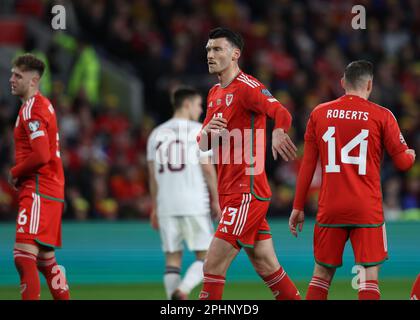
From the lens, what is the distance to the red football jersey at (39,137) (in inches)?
279

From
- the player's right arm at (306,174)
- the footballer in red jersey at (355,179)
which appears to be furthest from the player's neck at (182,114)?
the footballer in red jersey at (355,179)

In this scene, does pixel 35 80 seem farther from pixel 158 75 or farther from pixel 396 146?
pixel 158 75

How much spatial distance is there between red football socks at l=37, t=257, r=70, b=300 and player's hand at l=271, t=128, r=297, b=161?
2219 mm

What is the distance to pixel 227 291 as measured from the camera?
10.2 m

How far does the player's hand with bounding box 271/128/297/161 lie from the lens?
19.5 feet

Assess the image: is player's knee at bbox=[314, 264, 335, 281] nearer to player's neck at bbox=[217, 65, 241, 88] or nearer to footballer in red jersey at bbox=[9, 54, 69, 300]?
player's neck at bbox=[217, 65, 241, 88]

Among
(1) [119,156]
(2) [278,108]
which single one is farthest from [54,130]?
(1) [119,156]

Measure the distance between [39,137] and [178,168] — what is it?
222 centimetres

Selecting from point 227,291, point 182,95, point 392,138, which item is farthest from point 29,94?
point 227,291

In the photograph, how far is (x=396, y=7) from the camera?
1877 centimetres

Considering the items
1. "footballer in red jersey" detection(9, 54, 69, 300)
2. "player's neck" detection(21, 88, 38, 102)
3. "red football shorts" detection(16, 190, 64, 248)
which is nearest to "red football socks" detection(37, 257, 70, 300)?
"footballer in red jersey" detection(9, 54, 69, 300)

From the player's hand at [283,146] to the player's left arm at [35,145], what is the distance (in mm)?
1938

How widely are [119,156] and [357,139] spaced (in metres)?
8.20

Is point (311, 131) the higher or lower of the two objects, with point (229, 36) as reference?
lower
